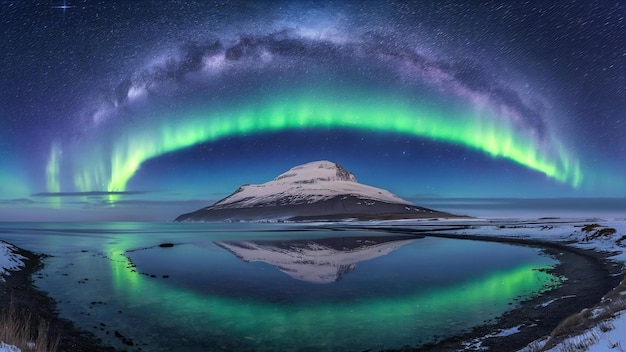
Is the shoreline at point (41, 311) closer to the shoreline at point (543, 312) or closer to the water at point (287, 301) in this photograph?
the water at point (287, 301)

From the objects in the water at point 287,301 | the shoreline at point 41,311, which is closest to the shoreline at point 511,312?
the shoreline at point 41,311

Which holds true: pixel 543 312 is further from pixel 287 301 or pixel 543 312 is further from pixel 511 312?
pixel 287 301

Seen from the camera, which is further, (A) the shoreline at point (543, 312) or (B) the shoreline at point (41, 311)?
(B) the shoreline at point (41, 311)

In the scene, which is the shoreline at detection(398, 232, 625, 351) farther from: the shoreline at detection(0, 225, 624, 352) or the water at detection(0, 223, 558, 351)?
the water at detection(0, 223, 558, 351)

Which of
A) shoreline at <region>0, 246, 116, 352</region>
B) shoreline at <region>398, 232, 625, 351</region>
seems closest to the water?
shoreline at <region>0, 246, 116, 352</region>

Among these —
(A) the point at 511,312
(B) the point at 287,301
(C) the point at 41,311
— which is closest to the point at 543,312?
(A) the point at 511,312

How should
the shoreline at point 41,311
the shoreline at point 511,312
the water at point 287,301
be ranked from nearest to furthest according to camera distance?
the shoreline at point 511,312 → the shoreline at point 41,311 → the water at point 287,301

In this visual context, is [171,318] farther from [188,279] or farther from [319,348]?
[188,279]

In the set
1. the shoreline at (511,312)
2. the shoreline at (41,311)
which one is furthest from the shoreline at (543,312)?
the shoreline at (41,311)

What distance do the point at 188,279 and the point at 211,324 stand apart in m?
10.8

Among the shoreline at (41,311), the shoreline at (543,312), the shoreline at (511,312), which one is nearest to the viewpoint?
the shoreline at (543,312)

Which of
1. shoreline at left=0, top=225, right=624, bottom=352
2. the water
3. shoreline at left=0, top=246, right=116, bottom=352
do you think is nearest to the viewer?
shoreline at left=0, top=225, right=624, bottom=352

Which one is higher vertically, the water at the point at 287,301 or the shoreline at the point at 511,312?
the shoreline at the point at 511,312

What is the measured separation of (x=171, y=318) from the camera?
14.7 meters
